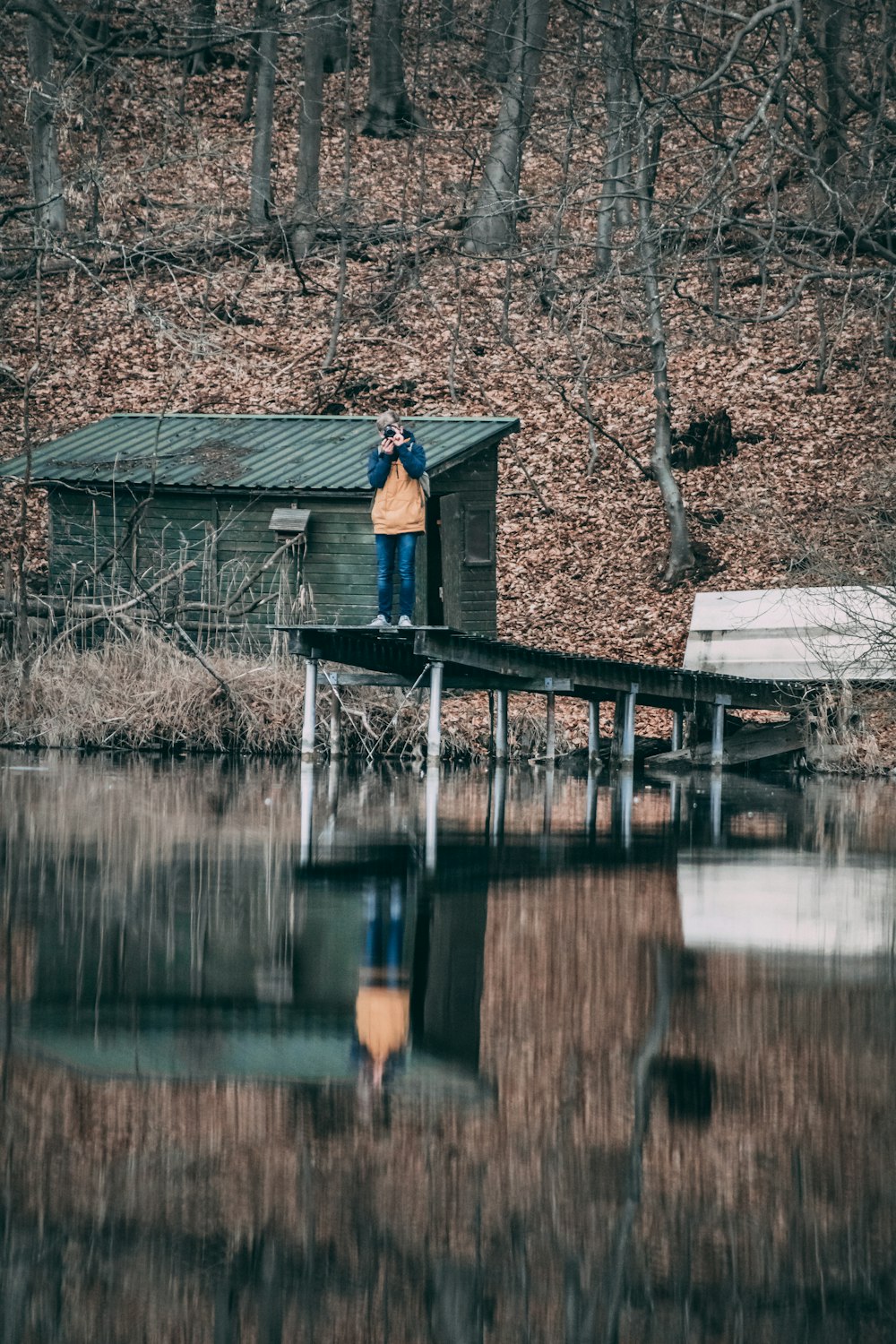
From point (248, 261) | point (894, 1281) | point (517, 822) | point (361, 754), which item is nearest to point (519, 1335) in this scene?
point (894, 1281)

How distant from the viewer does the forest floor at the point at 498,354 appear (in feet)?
103

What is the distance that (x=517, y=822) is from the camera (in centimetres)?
1485

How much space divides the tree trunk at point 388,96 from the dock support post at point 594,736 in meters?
27.0

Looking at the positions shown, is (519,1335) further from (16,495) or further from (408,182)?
(408,182)

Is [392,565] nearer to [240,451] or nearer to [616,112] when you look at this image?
[240,451]

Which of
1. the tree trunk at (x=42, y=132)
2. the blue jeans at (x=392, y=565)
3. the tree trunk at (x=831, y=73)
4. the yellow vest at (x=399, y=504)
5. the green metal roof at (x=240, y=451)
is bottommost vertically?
A: the blue jeans at (x=392, y=565)

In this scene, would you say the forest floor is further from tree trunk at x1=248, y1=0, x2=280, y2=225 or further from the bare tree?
the bare tree

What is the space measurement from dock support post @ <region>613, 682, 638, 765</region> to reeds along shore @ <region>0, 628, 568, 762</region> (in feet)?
6.80

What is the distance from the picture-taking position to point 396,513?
1900 centimetres

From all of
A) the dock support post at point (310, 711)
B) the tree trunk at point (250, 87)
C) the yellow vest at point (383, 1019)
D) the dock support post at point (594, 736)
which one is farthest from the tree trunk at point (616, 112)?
the yellow vest at point (383, 1019)

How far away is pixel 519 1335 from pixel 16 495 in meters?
31.8

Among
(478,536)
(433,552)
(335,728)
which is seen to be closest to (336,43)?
(478,536)

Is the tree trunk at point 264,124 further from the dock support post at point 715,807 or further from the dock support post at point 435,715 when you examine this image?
the dock support post at point 715,807

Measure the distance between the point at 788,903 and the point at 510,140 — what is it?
32341 mm
